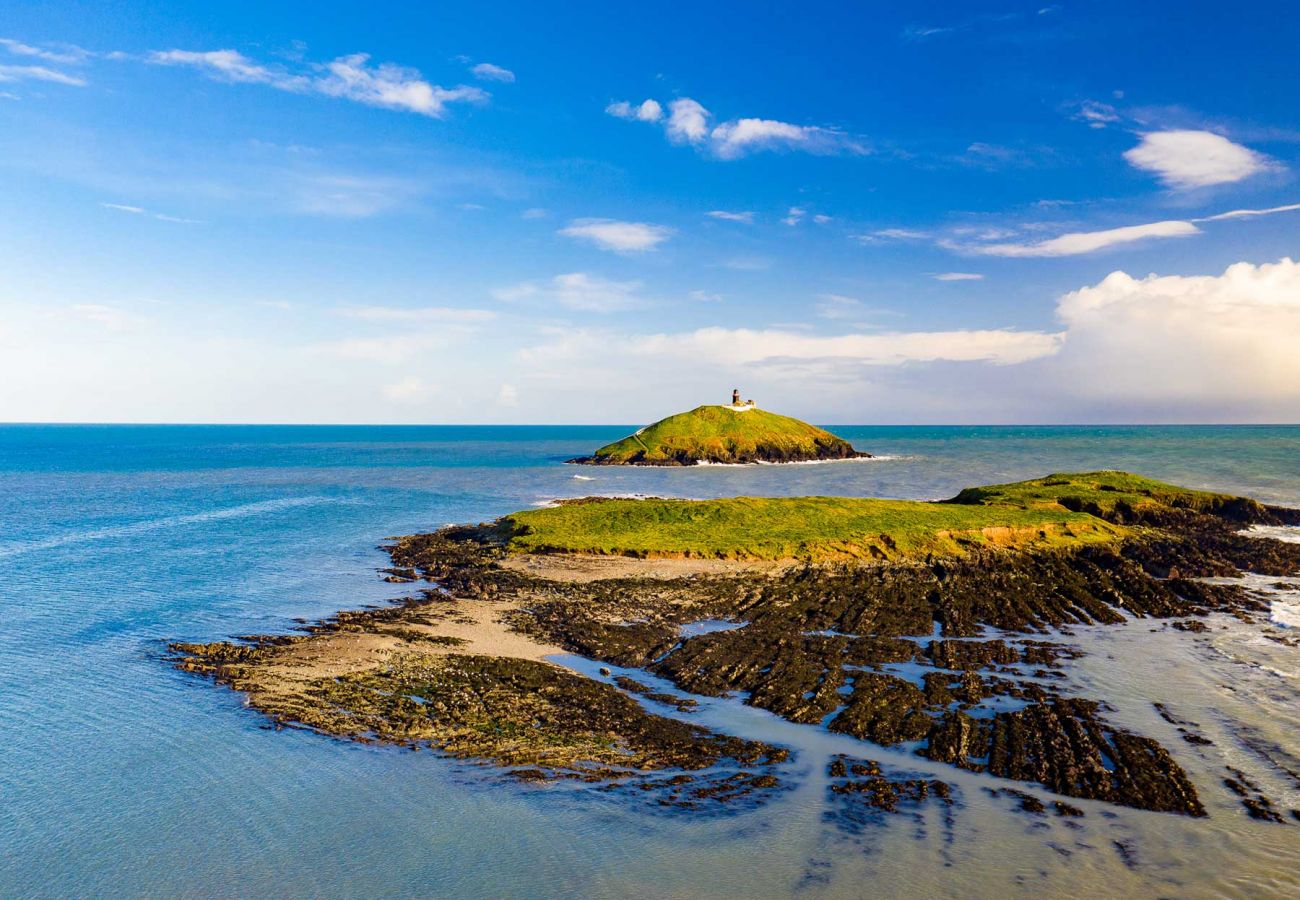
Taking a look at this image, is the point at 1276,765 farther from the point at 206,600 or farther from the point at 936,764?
the point at 206,600

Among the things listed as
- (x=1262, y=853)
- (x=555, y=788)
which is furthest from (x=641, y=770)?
(x=1262, y=853)

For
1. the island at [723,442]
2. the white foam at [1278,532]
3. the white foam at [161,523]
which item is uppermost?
the island at [723,442]

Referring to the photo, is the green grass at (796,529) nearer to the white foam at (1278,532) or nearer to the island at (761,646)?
the island at (761,646)

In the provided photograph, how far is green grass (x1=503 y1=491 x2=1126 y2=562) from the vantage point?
166 ft

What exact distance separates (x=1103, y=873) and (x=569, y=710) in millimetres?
14988

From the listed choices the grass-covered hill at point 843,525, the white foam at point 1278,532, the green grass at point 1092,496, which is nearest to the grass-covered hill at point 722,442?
the green grass at point 1092,496

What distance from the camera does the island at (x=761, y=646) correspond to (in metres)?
20.7

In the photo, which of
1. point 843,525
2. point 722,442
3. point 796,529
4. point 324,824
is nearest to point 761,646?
point 324,824

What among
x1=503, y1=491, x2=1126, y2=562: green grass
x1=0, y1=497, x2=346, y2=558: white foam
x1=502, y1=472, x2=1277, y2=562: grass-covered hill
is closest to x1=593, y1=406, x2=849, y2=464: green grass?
x1=0, y1=497, x2=346, y2=558: white foam

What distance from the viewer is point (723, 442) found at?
15525 centimetres

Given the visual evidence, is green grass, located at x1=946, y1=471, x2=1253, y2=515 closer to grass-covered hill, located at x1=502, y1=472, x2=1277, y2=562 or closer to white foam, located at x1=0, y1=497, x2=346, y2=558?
grass-covered hill, located at x1=502, y1=472, x2=1277, y2=562

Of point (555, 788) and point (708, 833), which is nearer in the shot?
point (708, 833)

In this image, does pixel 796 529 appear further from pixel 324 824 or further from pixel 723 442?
pixel 723 442

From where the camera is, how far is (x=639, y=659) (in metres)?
30.1
